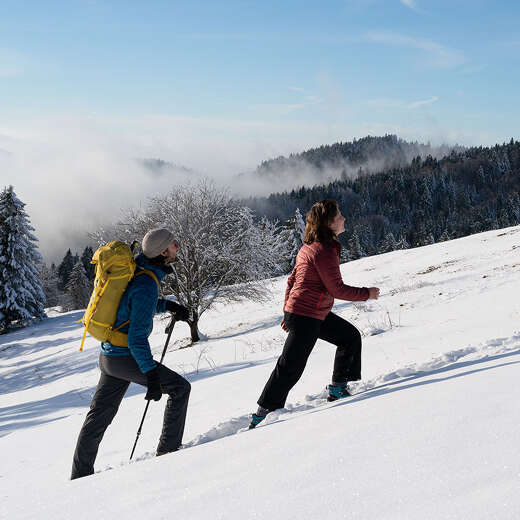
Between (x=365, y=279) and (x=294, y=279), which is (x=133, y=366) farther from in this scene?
(x=365, y=279)

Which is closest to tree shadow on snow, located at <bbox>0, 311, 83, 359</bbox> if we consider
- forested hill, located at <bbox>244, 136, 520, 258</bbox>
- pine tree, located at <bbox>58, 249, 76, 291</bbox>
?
pine tree, located at <bbox>58, 249, 76, 291</bbox>

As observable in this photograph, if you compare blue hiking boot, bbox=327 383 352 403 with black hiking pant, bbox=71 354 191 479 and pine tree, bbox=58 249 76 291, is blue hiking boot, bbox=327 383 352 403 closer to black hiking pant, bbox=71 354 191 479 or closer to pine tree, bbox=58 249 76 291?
black hiking pant, bbox=71 354 191 479

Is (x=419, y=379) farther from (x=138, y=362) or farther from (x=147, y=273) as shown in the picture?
(x=147, y=273)

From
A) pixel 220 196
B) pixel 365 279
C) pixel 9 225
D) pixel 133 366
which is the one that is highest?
pixel 9 225

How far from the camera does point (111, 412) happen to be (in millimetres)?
4066

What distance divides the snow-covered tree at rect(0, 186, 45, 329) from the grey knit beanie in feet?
107

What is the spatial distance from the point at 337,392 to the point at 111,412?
2188 millimetres

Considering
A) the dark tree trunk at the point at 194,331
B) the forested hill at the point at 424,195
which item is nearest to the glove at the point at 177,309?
the dark tree trunk at the point at 194,331

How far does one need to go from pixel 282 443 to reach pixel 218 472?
527mm

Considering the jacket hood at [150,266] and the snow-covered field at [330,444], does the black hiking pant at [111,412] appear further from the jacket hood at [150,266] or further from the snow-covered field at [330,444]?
the jacket hood at [150,266]

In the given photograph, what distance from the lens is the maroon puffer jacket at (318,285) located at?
4.09 m

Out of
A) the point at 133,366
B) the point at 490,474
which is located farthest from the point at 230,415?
the point at 490,474

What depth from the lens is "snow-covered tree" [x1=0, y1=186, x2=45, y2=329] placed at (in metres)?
32.2

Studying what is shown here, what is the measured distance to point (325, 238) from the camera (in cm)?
416
